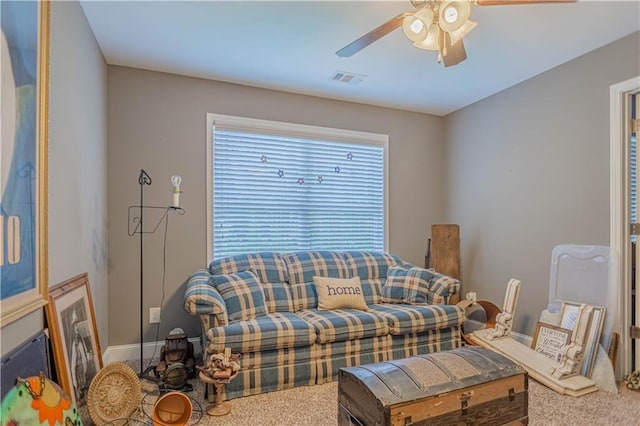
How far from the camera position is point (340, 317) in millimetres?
2814

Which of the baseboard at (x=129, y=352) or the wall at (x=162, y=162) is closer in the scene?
the baseboard at (x=129, y=352)

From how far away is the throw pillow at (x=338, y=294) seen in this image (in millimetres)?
3164

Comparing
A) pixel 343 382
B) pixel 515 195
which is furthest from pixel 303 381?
pixel 515 195

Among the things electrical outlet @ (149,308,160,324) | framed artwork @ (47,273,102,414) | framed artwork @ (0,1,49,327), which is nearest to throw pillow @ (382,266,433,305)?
electrical outlet @ (149,308,160,324)

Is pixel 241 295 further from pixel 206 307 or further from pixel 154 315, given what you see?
pixel 154 315

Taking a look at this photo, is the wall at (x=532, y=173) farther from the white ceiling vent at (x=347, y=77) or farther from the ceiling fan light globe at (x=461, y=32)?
the ceiling fan light globe at (x=461, y=32)

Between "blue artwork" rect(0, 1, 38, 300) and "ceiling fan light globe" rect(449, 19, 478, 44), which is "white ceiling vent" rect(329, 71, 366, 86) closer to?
"ceiling fan light globe" rect(449, 19, 478, 44)

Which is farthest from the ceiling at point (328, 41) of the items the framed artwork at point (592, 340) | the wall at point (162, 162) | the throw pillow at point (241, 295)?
the framed artwork at point (592, 340)

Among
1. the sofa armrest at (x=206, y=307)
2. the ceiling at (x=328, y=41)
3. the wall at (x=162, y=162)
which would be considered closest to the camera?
the ceiling at (x=328, y=41)

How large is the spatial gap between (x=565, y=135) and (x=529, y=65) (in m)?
0.68

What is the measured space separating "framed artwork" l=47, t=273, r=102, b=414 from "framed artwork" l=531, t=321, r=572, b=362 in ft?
10.4

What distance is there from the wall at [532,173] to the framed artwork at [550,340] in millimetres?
361

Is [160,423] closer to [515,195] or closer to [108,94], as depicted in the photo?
[108,94]

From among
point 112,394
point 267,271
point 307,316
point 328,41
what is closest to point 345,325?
point 307,316
